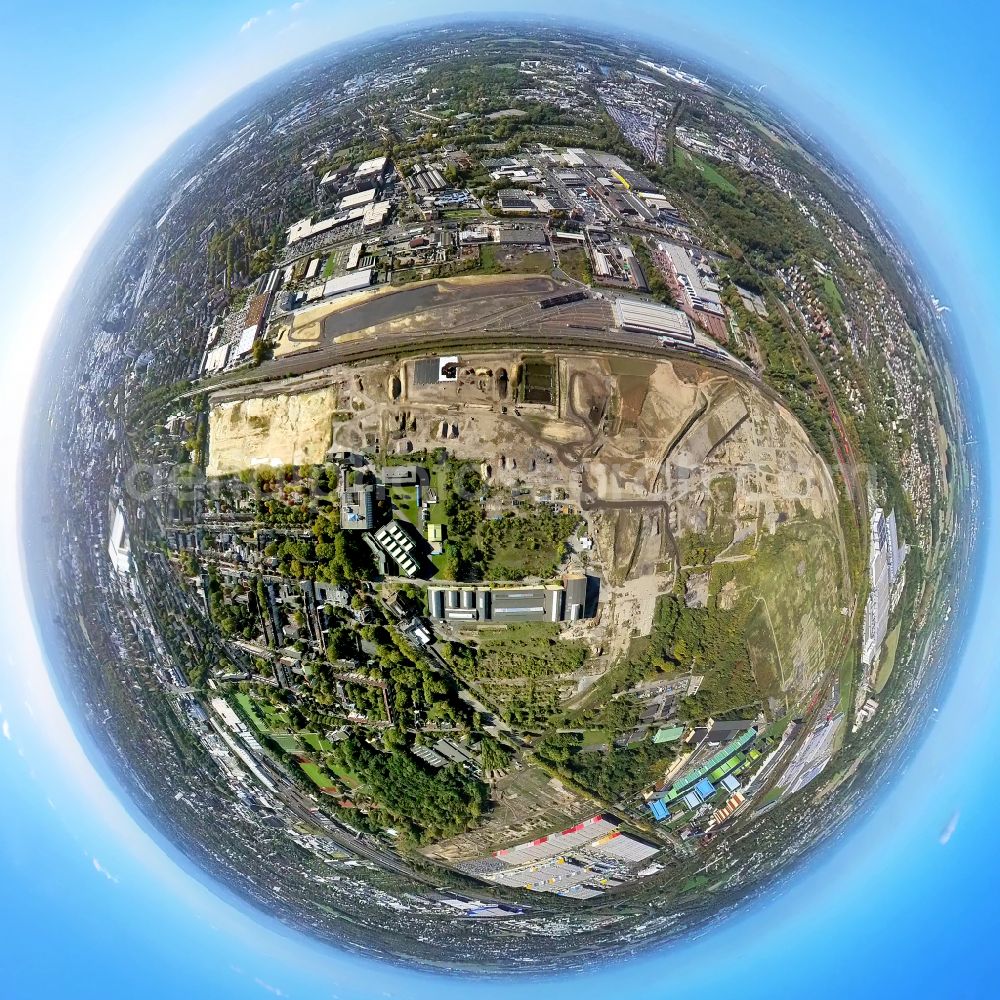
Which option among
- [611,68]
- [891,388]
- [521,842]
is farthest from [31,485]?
[891,388]

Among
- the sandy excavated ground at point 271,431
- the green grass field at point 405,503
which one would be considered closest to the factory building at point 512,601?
the green grass field at point 405,503

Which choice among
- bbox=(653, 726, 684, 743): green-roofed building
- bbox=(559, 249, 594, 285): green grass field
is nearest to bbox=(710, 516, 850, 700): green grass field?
bbox=(653, 726, 684, 743): green-roofed building

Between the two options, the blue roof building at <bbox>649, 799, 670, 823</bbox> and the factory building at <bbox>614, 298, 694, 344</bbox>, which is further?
the blue roof building at <bbox>649, 799, 670, 823</bbox>

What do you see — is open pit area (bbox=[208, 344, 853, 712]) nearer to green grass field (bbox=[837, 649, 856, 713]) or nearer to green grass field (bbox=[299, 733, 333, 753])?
green grass field (bbox=[837, 649, 856, 713])

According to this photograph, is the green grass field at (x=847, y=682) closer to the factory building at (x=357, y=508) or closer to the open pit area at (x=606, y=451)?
the open pit area at (x=606, y=451)


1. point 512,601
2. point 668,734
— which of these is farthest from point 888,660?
point 512,601
